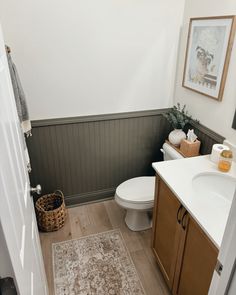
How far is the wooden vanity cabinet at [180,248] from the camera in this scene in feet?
4.02

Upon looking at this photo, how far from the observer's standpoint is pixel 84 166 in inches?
95.9

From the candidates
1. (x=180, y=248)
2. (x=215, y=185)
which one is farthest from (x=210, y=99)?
(x=180, y=248)

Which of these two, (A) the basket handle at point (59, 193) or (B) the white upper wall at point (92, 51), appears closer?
(B) the white upper wall at point (92, 51)

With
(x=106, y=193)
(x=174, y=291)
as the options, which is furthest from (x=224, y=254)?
(x=106, y=193)

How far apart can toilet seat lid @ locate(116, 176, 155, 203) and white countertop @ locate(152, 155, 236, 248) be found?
0.53 metres

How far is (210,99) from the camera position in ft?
6.19

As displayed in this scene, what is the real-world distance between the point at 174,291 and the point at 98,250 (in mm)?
735

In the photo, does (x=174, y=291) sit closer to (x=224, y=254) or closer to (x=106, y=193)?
(x=224, y=254)

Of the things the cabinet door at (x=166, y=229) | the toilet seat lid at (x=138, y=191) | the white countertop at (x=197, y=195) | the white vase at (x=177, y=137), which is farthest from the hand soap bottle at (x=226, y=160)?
the toilet seat lid at (x=138, y=191)

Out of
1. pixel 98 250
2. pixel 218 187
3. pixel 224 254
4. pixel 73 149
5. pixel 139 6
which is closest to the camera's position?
pixel 224 254

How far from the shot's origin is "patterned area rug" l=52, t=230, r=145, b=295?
1.79 m

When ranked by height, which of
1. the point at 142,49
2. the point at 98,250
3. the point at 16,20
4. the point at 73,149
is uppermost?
the point at 16,20

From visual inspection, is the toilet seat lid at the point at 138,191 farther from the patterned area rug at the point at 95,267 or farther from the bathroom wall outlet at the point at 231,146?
the bathroom wall outlet at the point at 231,146

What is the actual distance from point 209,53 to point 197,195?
3.57 feet
